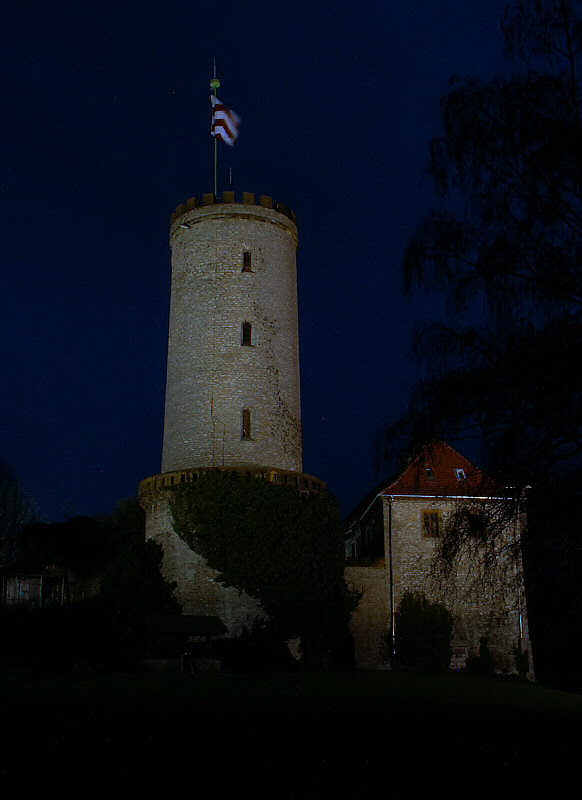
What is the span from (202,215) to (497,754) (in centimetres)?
2546

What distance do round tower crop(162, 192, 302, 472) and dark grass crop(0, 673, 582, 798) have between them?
1319cm

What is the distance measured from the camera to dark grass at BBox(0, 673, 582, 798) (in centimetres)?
873

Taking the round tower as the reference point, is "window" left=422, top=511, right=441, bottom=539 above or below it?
below

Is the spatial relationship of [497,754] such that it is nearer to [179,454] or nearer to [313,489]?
[313,489]

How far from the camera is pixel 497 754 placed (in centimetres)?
1059

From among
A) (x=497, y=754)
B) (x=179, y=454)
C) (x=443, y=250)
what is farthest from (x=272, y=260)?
(x=497, y=754)

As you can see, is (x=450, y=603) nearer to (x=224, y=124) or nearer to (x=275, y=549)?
(x=275, y=549)

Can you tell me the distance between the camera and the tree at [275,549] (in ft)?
89.6

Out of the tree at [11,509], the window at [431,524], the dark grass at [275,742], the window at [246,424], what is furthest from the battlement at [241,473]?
the tree at [11,509]

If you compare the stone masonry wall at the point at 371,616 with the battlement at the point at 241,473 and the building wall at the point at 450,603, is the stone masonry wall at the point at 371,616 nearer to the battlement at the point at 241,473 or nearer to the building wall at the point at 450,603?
the building wall at the point at 450,603

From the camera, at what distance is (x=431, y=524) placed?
3225cm

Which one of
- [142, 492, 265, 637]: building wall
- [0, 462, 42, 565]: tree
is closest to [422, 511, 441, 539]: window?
[142, 492, 265, 637]: building wall

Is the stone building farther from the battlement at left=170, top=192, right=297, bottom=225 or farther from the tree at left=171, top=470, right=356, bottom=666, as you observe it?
the battlement at left=170, top=192, right=297, bottom=225

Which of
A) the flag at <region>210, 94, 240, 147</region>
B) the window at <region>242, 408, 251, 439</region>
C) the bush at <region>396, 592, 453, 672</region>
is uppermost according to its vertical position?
the flag at <region>210, 94, 240, 147</region>
